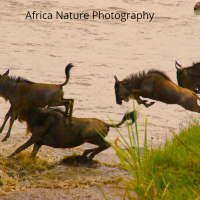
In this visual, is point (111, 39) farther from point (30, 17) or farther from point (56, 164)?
point (56, 164)

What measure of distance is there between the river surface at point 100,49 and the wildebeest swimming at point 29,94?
6.27 feet

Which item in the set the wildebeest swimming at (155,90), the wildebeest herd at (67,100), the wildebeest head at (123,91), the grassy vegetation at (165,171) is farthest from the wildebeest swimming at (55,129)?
the grassy vegetation at (165,171)

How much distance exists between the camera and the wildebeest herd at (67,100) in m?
6.75

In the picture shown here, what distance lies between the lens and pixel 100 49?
19188 millimetres

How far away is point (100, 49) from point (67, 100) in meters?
12.5

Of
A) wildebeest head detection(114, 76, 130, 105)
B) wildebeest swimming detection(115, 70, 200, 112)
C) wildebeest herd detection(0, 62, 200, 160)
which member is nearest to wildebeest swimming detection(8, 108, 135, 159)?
wildebeest herd detection(0, 62, 200, 160)

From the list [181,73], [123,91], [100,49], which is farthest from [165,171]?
[100,49]

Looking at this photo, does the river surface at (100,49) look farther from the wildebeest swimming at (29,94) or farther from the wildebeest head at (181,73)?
the wildebeest swimming at (29,94)

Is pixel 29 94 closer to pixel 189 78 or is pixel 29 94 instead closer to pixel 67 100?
pixel 67 100

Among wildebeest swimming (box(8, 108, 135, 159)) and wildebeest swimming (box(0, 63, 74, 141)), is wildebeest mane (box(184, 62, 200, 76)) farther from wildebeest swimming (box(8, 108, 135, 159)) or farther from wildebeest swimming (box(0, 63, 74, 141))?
wildebeest swimming (box(0, 63, 74, 141))

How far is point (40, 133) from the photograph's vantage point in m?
7.37

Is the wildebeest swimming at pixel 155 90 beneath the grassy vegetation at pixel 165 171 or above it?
above

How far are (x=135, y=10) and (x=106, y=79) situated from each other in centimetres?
1289

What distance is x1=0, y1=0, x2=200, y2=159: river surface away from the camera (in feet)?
40.4
